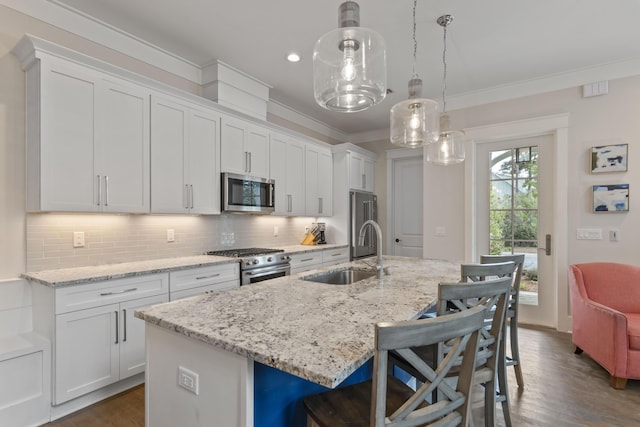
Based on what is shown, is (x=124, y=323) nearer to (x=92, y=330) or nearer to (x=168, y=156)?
(x=92, y=330)

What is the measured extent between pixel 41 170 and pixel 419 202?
490 cm

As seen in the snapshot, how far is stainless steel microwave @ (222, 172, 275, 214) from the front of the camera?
11.4 ft

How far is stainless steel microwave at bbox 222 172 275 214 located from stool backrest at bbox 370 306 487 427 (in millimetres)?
2890

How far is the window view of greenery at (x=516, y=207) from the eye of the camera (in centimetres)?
395

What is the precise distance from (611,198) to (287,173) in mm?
3693

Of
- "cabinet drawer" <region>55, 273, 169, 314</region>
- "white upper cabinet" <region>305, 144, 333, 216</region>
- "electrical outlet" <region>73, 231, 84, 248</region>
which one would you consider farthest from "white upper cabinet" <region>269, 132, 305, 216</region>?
"electrical outlet" <region>73, 231, 84, 248</region>

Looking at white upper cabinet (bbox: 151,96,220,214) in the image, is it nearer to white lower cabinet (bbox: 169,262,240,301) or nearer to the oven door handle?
white lower cabinet (bbox: 169,262,240,301)

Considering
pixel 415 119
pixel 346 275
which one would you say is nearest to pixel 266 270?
pixel 346 275

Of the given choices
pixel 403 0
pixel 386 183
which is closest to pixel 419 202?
pixel 386 183

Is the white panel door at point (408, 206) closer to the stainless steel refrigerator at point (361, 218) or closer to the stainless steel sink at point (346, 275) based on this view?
the stainless steel refrigerator at point (361, 218)

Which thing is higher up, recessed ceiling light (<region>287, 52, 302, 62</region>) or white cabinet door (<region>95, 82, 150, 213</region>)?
recessed ceiling light (<region>287, 52, 302, 62</region>)

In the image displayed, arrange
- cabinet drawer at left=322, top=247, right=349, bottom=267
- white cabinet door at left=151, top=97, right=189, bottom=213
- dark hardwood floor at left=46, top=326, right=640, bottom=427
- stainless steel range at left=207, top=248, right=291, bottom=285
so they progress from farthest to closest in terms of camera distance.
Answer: cabinet drawer at left=322, top=247, right=349, bottom=267, stainless steel range at left=207, top=248, right=291, bottom=285, white cabinet door at left=151, top=97, right=189, bottom=213, dark hardwood floor at left=46, top=326, right=640, bottom=427

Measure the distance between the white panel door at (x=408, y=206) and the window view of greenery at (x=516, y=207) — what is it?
1.39 meters

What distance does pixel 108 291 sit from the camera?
7.52ft
